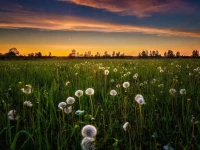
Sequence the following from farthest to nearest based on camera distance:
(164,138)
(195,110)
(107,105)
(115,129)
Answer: (107,105), (195,110), (115,129), (164,138)

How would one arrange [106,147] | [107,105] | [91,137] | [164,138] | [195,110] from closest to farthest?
[91,137], [106,147], [164,138], [195,110], [107,105]

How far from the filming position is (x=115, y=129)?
280 cm

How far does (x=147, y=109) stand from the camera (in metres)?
3.58

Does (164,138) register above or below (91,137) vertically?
below

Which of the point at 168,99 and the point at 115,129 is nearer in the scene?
the point at 115,129

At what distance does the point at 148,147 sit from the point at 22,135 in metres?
1.35

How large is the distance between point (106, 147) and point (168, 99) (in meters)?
2.04

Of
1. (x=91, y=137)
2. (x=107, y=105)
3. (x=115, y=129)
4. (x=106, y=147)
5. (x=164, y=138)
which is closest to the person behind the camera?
(x=91, y=137)

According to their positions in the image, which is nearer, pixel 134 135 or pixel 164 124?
pixel 134 135

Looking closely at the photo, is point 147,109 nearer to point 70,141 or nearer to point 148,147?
point 148,147

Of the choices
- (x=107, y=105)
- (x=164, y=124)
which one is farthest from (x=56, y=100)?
(x=164, y=124)

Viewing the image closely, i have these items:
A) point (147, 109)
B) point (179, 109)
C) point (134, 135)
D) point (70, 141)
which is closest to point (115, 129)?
point (134, 135)

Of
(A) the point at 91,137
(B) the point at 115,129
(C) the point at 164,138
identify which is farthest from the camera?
(B) the point at 115,129

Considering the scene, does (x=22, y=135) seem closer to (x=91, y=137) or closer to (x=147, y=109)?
(x=91, y=137)
